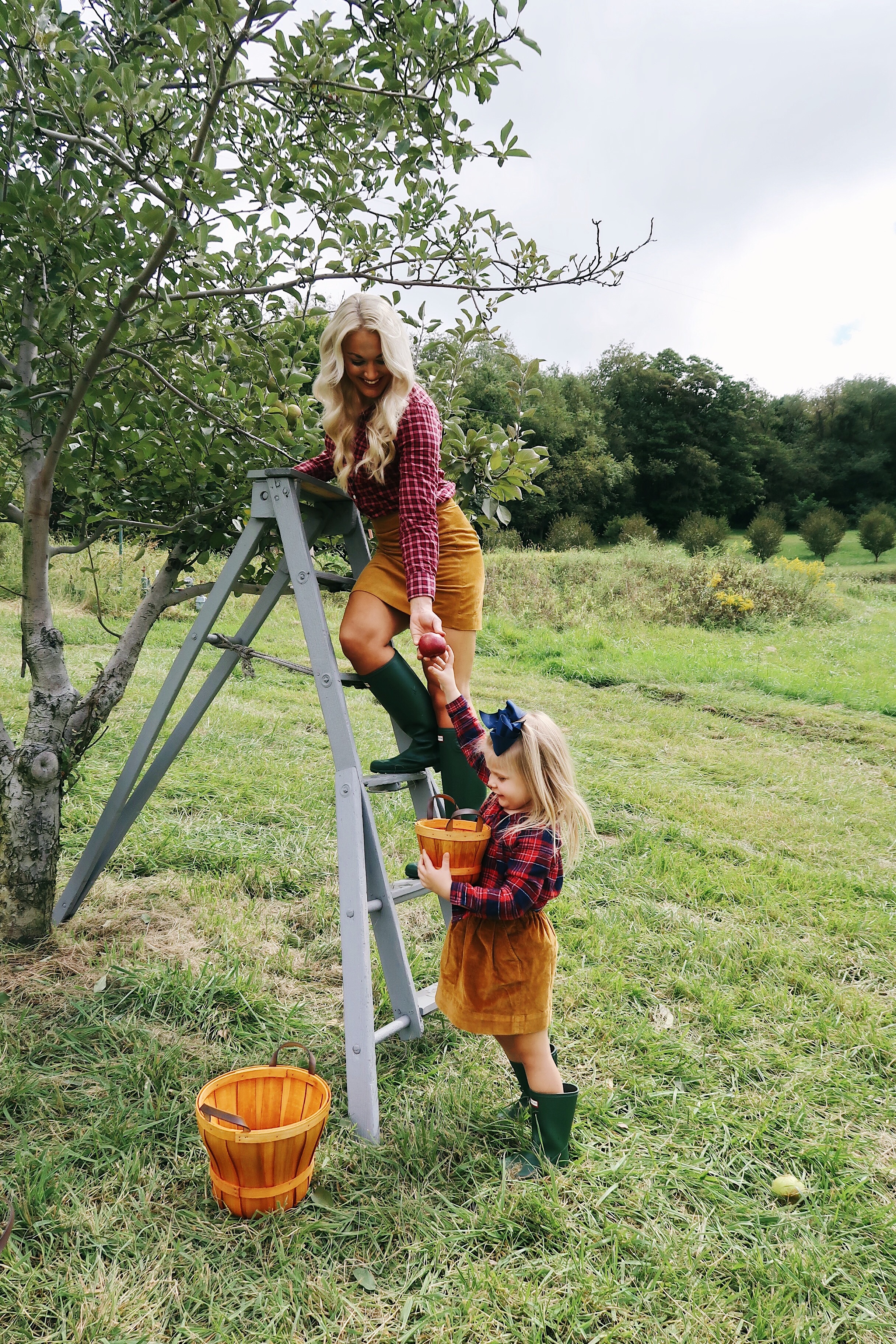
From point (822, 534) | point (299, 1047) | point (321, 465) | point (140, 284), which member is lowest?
point (299, 1047)

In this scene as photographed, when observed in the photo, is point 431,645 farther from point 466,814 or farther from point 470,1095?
point 470,1095

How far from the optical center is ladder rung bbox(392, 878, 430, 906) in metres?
2.64

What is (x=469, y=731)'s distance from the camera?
94.4 inches

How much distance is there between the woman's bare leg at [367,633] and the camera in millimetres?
2496

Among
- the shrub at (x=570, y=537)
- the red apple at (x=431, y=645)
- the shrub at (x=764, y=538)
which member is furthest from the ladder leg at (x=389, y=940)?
the shrub at (x=570, y=537)

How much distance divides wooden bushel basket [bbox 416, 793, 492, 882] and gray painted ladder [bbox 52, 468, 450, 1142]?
0.30m

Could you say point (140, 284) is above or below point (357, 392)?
above

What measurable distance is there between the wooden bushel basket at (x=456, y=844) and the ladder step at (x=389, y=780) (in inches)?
14.6

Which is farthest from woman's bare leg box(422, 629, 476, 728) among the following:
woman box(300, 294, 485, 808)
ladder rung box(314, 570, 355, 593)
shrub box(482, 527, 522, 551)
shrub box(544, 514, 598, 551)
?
shrub box(544, 514, 598, 551)

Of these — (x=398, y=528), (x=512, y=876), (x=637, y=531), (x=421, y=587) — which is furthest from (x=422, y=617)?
(x=637, y=531)

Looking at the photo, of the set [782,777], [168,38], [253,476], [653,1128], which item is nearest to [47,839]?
[253,476]

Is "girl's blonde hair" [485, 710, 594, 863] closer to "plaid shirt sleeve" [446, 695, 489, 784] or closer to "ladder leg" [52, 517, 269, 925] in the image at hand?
"plaid shirt sleeve" [446, 695, 489, 784]

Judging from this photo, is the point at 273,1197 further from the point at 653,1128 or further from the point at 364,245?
the point at 364,245

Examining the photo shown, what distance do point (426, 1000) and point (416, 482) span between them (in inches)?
65.3
